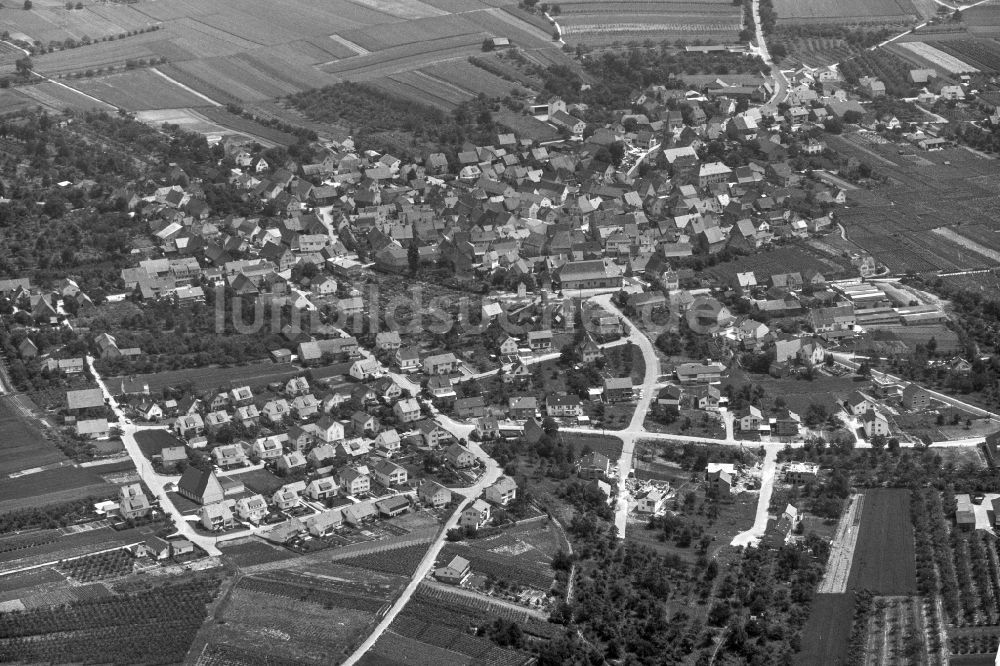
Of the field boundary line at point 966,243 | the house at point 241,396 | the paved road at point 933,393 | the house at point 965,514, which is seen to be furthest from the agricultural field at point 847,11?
the house at point 965,514

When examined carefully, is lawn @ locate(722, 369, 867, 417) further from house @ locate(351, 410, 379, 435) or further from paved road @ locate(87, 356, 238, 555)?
paved road @ locate(87, 356, 238, 555)

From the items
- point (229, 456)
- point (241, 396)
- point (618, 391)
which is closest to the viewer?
point (229, 456)

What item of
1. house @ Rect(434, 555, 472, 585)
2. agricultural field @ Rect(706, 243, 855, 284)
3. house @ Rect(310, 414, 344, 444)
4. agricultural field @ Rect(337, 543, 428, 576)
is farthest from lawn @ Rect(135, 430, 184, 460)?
agricultural field @ Rect(706, 243, 855, 284)

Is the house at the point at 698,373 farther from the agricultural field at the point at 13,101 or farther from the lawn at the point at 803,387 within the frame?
the agricultural field at the point at 13,101

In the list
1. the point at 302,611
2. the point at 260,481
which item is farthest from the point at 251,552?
the point at 260,481

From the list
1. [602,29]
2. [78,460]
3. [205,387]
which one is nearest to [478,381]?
[205,387]

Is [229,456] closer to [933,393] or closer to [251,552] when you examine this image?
[251,552]
